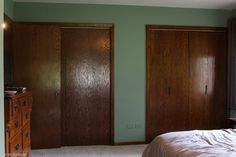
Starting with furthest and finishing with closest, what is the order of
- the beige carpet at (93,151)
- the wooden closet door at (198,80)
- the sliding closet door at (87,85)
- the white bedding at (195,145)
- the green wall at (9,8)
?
the wooden closet door at (198,80), the sliding closet door at (87,85), the beige carpet at (93,151), the green wall at (9,8), the white bedding at (195,145)

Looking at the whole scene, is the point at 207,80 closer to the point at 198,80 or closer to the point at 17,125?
the point at 198,80

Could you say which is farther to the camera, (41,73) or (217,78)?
(217,78)

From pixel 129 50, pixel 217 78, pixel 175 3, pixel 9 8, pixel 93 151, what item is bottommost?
pixel 93 151

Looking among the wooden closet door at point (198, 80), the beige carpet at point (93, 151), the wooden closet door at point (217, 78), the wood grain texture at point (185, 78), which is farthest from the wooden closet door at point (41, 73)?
the wooden closet door at point (217, 78)

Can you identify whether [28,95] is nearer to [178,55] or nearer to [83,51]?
[83,51]

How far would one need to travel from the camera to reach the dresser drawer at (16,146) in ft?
8.30

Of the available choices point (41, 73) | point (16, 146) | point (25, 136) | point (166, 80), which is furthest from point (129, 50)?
point (16, 146)

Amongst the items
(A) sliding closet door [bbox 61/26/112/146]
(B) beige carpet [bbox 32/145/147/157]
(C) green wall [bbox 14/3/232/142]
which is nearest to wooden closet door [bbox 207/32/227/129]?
(C) green wall [bbox 14/3/232/142]

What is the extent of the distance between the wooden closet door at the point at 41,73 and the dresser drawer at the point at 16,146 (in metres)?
1.22

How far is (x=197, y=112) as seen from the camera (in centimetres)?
470

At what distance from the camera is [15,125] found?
104 inches

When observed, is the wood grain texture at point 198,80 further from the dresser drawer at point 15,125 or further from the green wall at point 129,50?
the dresser drawer at point 15,125

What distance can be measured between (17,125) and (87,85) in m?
1.78

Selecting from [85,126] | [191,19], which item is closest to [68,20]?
[85,126]
